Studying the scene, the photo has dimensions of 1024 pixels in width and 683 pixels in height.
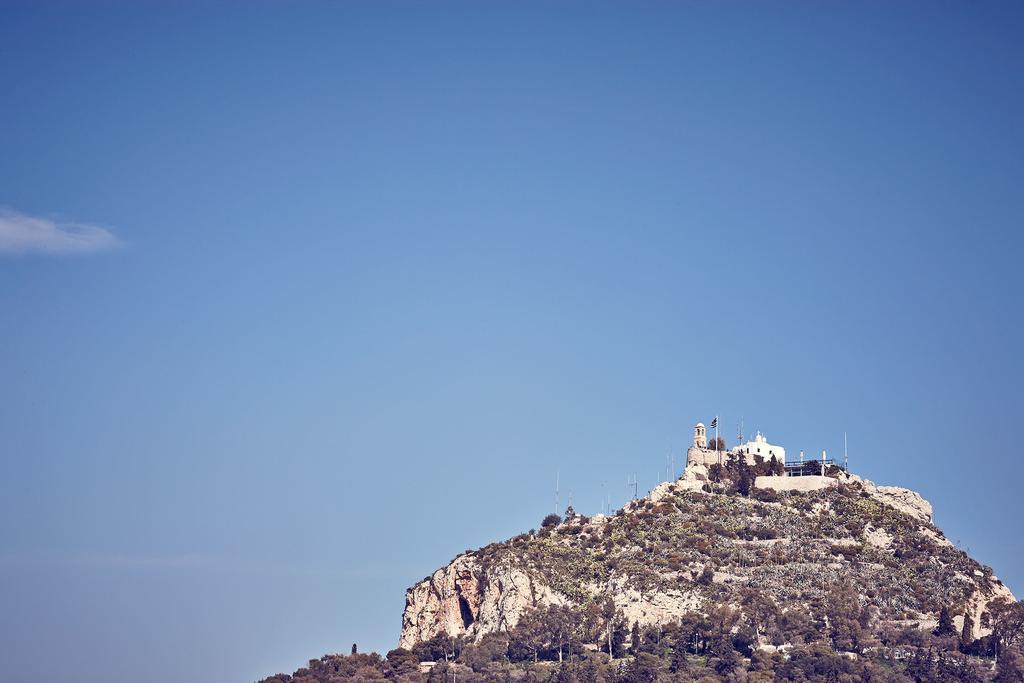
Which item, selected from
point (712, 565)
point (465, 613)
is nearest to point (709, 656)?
point (712, 565)

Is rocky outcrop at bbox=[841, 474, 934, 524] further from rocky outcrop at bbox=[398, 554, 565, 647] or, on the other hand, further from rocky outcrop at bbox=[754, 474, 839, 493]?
rocky outcrop at bbox=[398, 554, 565, 647]

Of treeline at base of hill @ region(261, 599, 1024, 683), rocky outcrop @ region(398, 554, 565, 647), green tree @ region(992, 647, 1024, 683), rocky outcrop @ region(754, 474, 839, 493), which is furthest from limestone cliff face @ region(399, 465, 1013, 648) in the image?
green tree @ region(992, 647, 1024, 683)

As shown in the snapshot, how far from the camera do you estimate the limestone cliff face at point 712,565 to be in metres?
120

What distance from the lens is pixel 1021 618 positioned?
4636 inches

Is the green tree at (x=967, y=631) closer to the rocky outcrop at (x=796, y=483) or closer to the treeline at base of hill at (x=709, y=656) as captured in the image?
the treeline at base of hill at (x=709, y=656)

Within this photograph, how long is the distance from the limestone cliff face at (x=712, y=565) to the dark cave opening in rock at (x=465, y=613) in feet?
0.33

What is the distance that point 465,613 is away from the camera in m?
124

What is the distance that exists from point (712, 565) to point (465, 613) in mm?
17556

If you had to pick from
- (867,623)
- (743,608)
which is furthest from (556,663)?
(867,623)

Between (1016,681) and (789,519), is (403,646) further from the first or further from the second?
(1016,681)

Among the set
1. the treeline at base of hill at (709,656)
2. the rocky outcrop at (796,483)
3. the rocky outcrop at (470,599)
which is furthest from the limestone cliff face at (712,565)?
the treeline at base of hill at (709,656)

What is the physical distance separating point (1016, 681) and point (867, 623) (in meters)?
10.8

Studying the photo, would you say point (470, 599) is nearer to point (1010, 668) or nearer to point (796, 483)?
point (796, 483)

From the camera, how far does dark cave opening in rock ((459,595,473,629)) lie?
404ft
